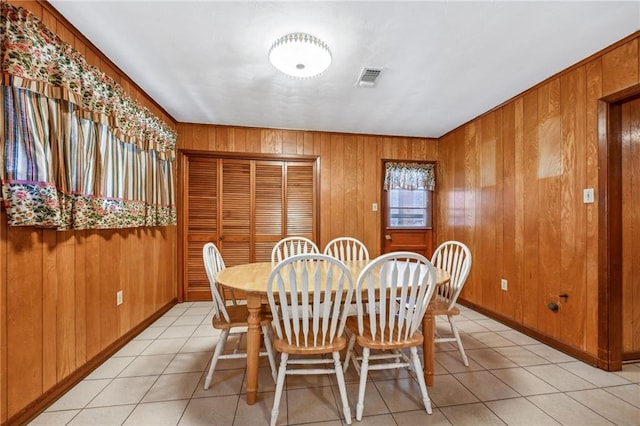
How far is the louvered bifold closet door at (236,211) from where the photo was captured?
3594 mm

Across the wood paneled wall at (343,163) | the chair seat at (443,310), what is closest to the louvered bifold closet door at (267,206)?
the wood paneled wall at (343,163)

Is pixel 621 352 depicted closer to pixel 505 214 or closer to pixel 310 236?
pixel 505 214

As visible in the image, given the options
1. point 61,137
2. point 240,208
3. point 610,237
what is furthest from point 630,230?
point 61,137

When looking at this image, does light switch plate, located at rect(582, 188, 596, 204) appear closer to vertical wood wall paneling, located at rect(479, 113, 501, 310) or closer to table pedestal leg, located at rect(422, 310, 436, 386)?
vertical wood wall paneling, located at rect(479, 113, 501, 310)

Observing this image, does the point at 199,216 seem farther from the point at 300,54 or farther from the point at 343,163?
the point at 300,54

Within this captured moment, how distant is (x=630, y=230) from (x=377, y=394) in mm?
2275

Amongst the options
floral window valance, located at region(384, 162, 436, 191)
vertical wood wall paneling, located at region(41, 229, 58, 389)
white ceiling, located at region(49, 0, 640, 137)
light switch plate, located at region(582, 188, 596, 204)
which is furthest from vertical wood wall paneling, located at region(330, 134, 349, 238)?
vertical wood wall paneling, located at region(41, 229, 58, 389)

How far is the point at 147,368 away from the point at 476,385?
232cm

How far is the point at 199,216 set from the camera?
3.54m

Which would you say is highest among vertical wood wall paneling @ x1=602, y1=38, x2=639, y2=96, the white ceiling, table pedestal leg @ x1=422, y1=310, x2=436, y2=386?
the white ceiling

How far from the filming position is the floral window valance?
3.91m

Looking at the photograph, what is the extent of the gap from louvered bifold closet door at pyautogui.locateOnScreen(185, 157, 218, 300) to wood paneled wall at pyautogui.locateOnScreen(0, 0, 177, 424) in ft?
3.01

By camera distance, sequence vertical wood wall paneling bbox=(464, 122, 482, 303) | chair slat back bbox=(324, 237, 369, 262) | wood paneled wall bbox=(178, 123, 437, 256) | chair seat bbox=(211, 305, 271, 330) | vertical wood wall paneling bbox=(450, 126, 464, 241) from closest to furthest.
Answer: chair seat bbox=(211, 305, 271, 330) → chair slat back bbox=(324, 237, 369, 262) → vertical wood wall paneling bbox=(464, 122, 482, 303) → vertical wood wall paneling bbox=(450, 126, 464, 241) → wood paneled wall bbox=(178, 123, 437, 256)

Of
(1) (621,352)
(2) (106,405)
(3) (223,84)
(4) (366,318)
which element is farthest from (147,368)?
(1) (621,352)
